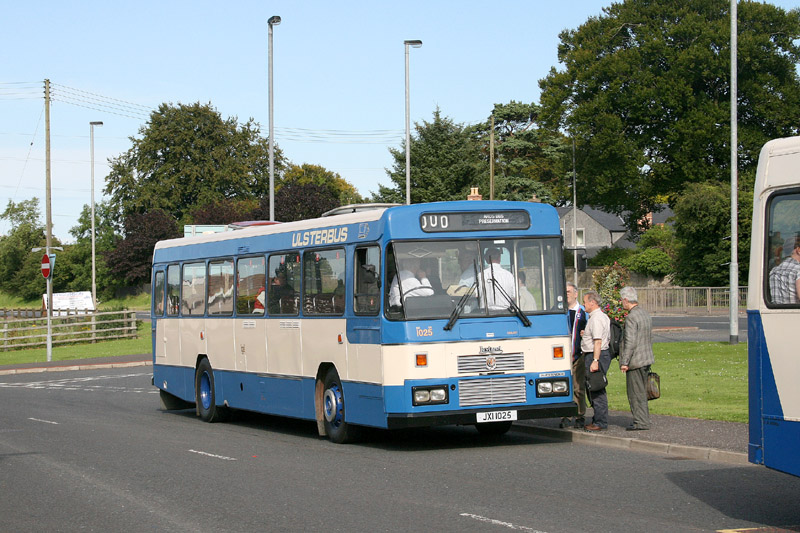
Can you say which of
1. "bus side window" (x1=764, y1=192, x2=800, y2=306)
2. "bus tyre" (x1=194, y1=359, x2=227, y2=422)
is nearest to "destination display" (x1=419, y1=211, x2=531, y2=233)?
"bus side window" (x1=764, y1=192, x2=800, y2=306)

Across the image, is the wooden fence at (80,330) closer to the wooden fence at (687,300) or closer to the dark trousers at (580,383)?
the wooden fence at (687,300)

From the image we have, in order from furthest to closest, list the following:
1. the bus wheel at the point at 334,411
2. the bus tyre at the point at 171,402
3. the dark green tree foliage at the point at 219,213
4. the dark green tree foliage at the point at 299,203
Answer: the dark green tree foliage at the point at 219,213, the dark green tree foliage at the point at 299,203, the bus tyre at the point at 171,402, the bus wheel at the point at 334,411

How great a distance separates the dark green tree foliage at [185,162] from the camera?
290ft

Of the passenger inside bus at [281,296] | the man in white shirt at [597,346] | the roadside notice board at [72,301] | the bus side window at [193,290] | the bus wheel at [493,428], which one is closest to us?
the man in white shirt at [597,346]

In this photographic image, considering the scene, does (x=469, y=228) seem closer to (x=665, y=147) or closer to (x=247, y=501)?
(x=247, y=501)

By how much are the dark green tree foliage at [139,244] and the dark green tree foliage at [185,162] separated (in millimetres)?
2717

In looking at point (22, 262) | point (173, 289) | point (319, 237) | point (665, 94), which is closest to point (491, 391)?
point (319, 237)

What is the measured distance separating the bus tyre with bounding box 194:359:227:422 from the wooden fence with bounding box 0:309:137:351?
1154 inches

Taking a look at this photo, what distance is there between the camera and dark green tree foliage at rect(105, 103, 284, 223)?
88438mm

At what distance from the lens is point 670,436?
13.6m

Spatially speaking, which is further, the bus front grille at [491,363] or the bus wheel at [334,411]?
the bus wheel at [334,411]

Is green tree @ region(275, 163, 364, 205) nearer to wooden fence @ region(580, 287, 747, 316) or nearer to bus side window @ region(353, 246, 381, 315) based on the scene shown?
wooden fence @ region(580, 287, 747, 316)

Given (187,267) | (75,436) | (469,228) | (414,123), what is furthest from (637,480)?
(414,123)

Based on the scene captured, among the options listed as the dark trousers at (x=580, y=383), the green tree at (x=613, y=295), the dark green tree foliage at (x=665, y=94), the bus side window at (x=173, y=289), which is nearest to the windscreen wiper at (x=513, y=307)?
the dark trousers at (x=580, y=383)
